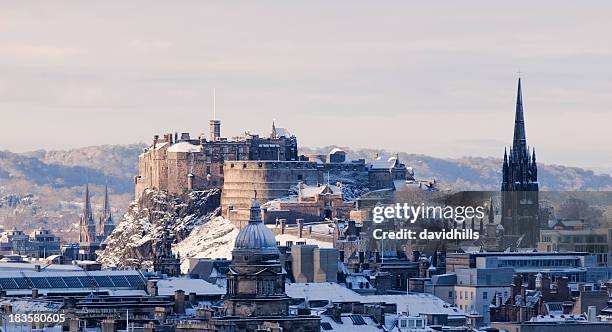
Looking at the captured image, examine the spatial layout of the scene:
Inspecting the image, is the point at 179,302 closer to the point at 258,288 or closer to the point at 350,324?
the point at 350,324

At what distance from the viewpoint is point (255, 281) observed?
121188 mm

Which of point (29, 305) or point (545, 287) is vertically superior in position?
point (545, 287)

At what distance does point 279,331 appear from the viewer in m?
116

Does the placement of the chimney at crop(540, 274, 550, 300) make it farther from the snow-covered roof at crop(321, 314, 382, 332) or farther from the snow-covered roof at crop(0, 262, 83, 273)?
the snow-covered roof at crop(321, 314, 382, 332)

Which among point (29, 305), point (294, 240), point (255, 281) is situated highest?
point (294, 240)

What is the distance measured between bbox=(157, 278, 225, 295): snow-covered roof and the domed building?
542 inches

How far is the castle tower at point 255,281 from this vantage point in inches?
4754

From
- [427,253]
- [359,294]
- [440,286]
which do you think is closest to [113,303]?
[359,294]

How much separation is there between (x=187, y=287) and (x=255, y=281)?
18.1 metres

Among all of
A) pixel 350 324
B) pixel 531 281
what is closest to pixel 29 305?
pixel 350 324

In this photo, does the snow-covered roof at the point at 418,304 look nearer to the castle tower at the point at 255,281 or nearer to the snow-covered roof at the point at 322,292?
the snow-covered roof at the point at 322,292

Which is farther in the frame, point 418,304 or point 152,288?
point 418,304

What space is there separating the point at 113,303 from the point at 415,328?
11.9m

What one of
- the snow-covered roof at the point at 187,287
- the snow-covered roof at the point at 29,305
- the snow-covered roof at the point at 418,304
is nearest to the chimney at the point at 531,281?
the snow-covered roof at the point at 418,304
